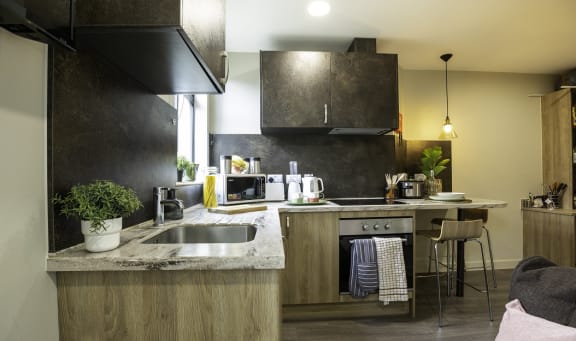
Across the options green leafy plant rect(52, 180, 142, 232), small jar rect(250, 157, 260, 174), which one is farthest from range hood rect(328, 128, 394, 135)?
green leafy plant rect(52, 180, 142, 232)

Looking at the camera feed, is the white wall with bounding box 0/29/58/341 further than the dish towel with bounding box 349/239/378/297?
No

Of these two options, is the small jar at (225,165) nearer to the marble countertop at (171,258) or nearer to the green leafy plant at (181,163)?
the green leafy plant at (181,163)

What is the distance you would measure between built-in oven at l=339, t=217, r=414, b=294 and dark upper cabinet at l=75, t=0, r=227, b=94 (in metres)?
1.45

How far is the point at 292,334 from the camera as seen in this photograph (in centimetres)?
204

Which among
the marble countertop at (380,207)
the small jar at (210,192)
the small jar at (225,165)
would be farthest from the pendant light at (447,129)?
the small jar at (210,192)

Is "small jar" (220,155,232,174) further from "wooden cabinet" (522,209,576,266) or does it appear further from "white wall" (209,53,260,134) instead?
"wooden cabinet" (522,209,576,266)

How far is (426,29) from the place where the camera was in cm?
245

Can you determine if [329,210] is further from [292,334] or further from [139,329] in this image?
[139,329]

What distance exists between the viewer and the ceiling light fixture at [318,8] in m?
2.09

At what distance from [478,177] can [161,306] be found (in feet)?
11.8

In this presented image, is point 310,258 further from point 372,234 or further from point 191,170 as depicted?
point 191,170

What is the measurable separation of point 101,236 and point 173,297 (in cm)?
30

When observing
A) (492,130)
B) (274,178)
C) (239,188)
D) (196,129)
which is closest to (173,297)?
(239,188)

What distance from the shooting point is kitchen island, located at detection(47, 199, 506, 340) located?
0.87m
